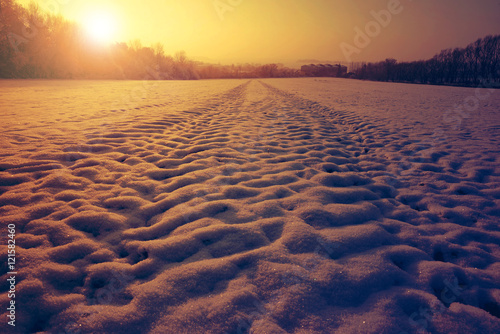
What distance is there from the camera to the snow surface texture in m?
1.43

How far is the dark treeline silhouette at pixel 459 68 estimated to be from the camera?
26812mm

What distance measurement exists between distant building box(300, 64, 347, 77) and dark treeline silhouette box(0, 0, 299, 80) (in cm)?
3916

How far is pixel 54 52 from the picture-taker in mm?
22812

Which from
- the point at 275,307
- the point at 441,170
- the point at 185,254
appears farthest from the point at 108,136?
the point at 441,170

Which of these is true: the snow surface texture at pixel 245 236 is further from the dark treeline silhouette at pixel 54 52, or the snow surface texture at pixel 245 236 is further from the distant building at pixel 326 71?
the distant building at pixel 326 71

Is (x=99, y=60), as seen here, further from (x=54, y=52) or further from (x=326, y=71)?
(x=326, y=71)

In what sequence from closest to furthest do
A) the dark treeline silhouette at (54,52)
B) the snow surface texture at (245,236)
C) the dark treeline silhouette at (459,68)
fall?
the snow surface texture at (245,236) < the dark treeline silhouette at (54,52) < the dark treeline silhouette at (459,68)

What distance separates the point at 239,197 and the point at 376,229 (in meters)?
1.41

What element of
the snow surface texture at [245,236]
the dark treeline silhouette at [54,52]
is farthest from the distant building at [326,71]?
the snow surface texture at [245,236]

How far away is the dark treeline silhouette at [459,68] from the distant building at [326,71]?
17.9 metres

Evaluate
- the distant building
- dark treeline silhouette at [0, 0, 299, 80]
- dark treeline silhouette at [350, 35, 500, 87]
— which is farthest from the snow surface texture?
the distant building

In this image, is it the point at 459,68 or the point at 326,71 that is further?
the point at 326,71

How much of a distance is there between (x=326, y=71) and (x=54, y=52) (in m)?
53.2

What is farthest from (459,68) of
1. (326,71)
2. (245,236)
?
(245,236)
